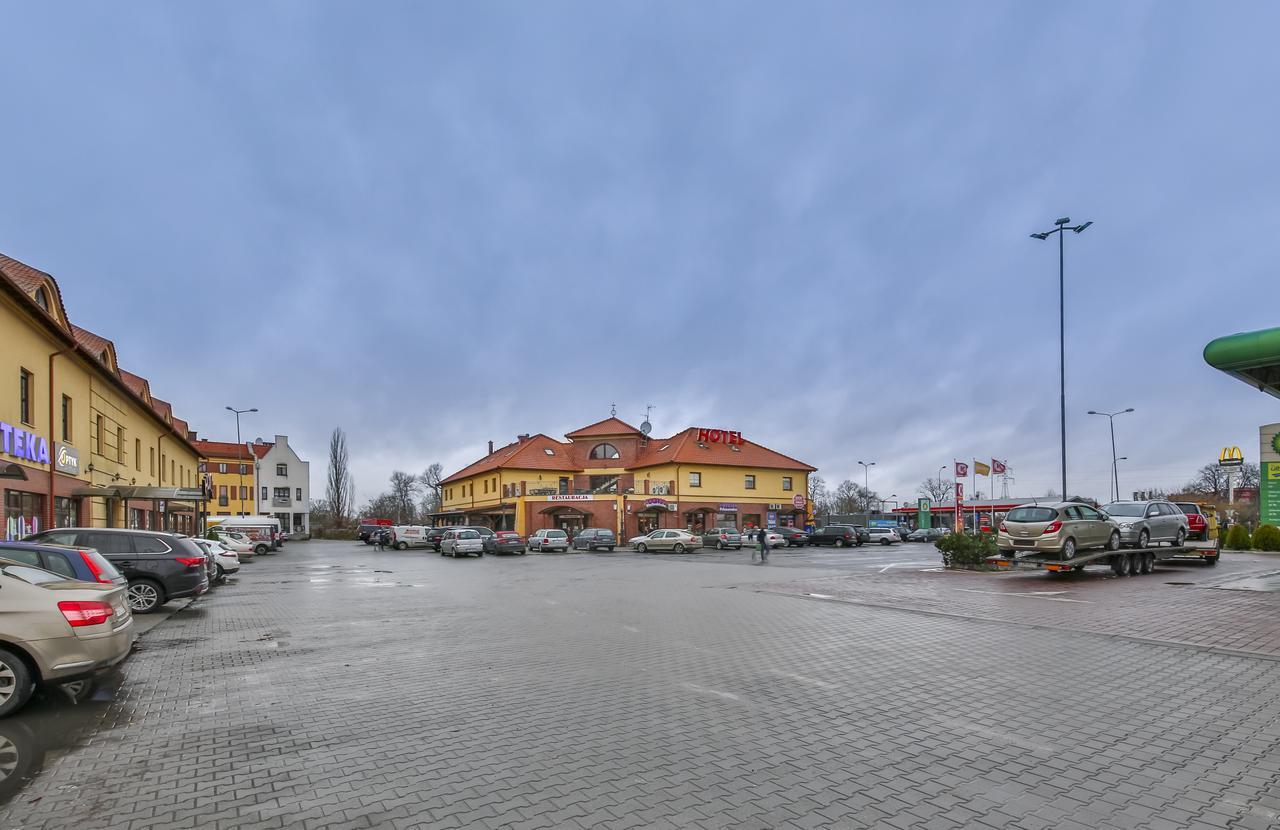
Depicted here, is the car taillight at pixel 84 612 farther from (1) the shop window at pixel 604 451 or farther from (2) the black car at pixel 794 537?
(1) the shop window at pixel 604 451

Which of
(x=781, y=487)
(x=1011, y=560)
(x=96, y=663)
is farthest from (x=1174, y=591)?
(x=781, y=487)

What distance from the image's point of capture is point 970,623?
1204 cm

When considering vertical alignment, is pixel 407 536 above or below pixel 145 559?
below

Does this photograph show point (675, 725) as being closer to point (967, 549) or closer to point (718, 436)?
point (967, 549)

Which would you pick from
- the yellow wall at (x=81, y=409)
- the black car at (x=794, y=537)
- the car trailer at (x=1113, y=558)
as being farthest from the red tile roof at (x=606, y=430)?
the car trailer at (x=1113, y=558)

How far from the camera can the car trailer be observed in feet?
61.9

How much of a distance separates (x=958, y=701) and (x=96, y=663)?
26.6 feet

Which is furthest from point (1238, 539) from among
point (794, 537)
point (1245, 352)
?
point (1245, 352)

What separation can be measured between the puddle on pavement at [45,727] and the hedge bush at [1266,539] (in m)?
43.3

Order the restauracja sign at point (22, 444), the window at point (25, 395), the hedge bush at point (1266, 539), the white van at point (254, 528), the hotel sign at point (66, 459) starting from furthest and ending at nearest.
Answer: the white van at point (254, 528) → the hedge bush at point (1266, 539) → the hotel sign at point (66, 459) → the window at point (25, 395) → the restauracja sign at point (22, 444)

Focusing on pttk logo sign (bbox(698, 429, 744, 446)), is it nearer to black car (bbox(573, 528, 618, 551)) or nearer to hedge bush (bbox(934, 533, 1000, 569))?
black car (bbox(573, 528, 618, 551))

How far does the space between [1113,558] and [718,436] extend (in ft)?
149

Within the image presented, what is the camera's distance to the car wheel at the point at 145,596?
1396cm

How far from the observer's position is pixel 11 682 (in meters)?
6.45
